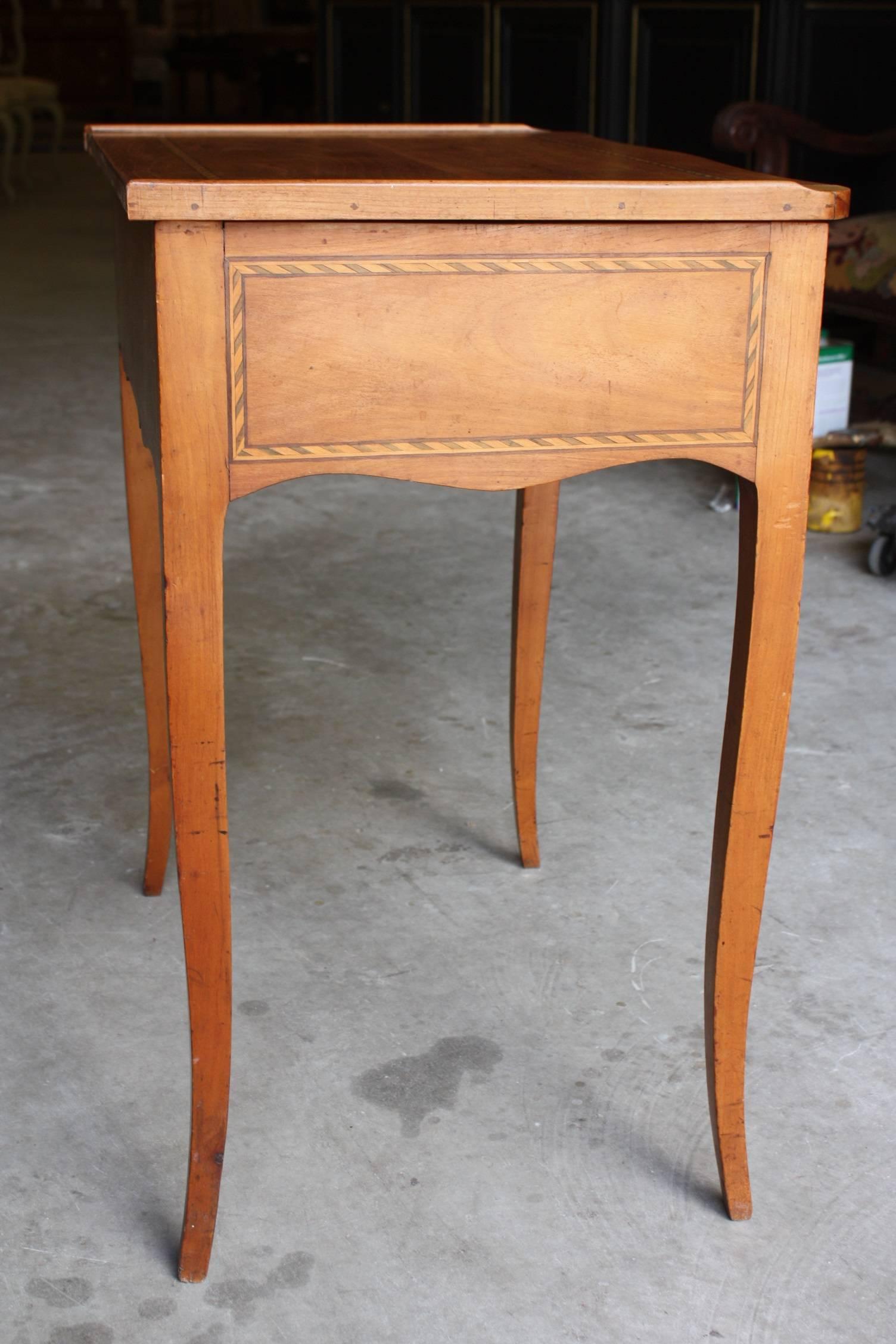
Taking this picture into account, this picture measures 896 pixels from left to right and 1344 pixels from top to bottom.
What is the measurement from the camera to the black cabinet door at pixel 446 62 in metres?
5.16

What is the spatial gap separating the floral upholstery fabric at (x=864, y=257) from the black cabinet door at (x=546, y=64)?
183cm

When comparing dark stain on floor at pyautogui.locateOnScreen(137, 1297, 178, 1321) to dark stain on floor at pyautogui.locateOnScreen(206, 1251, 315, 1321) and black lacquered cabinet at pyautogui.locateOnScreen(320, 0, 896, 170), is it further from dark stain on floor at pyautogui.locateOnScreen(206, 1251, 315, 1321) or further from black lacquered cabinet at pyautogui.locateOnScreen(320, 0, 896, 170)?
black lacquered cabinet at pyautogui.locateOnScreen(320, 0, 896, 170)

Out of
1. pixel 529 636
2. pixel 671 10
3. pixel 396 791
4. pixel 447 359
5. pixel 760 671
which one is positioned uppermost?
pixel 671 10

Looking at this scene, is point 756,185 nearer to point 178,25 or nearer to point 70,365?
point 70,365

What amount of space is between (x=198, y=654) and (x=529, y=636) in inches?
27.4

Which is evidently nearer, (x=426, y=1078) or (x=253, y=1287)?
(x=253, y=1287)

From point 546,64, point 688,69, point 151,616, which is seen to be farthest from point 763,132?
point 151,616

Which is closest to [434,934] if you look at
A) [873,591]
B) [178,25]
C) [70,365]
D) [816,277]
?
[816,277]

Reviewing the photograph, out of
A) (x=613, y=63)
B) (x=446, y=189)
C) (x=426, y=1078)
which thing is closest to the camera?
(x=446, y=189)

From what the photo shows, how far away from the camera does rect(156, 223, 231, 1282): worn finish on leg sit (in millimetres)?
952

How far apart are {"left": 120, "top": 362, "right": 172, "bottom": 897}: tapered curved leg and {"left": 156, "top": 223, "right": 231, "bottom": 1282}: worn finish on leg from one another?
1.35ft

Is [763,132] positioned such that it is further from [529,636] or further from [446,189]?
[446,189]

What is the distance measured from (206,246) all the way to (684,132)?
425cm

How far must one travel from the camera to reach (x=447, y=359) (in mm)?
1005
